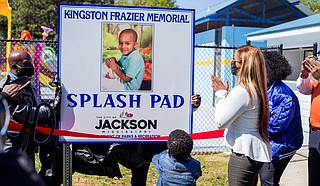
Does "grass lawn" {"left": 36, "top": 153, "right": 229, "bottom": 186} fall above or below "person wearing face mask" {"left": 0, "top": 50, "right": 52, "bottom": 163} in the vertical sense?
below

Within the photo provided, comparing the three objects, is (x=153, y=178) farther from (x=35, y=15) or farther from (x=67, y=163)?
(x=35, y=15)

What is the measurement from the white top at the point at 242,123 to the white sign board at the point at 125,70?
719 millimetres

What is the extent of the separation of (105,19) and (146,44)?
0.45 meters

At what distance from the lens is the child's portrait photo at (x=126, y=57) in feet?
12.6

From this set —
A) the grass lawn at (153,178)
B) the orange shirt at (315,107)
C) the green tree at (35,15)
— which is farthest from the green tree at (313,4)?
the orange shirt at (315,107)

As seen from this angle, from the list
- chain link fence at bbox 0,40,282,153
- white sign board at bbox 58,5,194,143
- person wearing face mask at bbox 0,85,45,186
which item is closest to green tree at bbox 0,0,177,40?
chain link fence at bbox 0,40,282,153

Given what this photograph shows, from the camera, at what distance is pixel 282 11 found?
22.6m

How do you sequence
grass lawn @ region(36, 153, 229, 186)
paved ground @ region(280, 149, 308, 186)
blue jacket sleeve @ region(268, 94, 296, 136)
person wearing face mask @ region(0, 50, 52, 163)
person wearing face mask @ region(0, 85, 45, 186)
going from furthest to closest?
1. paved ground @ region(280, 149, 308, 186)
2. grass lawn @ region(36, 153, 229, 186)
3. blue jacket sleeve @ region(268, 94, 296, 136)
4. person wearing face mask @ region(0, 50, 52, 163)
5. person wearing face mask @ region(0, 85, 45, 186)

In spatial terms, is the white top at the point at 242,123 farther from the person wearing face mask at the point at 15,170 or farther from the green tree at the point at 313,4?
the green tree at the point at 313,4

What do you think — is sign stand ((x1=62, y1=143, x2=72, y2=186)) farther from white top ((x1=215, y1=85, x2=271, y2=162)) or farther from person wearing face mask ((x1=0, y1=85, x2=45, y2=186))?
person wearing face mask ((x1=0, y1=85, x2=45, y2=186))

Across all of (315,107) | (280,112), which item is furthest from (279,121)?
(315,107)

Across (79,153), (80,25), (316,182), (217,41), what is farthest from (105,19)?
(217,41)

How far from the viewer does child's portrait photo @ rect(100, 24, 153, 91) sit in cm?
383

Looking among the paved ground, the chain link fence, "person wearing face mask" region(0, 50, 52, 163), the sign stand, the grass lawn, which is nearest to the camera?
"person wearing face mask" region(0, 50, 52, 163)
